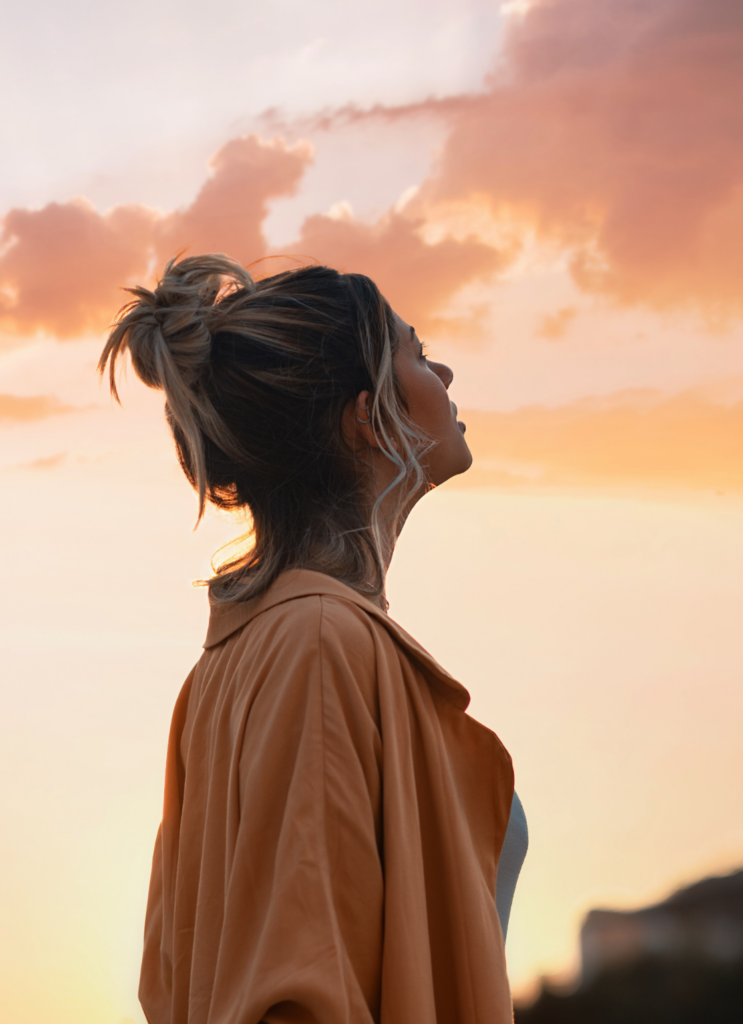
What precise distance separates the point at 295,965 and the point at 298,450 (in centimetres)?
97

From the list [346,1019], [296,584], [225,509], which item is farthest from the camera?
[225,509]

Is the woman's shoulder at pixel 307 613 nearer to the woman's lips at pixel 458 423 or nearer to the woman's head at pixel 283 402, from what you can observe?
the woman's head at pixel 283 402

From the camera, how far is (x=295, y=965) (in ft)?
3.80

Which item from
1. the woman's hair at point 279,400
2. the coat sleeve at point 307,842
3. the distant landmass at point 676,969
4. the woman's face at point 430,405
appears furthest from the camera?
the distant landmass at point 676,969

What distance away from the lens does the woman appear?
1.23 meters

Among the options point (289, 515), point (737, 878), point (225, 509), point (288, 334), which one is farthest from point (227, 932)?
point (737, 878)

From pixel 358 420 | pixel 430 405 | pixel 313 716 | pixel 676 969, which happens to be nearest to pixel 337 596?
pixel 313 716

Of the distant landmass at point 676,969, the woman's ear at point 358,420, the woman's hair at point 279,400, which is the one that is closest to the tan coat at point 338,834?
the woman's hair at point 279,400

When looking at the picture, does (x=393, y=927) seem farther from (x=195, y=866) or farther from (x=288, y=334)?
(x=288, y=334)

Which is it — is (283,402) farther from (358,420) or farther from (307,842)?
(307,842)

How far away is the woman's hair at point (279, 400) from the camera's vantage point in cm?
170

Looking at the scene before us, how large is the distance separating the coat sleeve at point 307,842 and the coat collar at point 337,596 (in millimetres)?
78

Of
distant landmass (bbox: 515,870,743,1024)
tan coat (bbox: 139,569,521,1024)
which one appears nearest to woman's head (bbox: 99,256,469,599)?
tan coat (bbox: 139,569,521,1024)

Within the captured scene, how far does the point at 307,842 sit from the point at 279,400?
90 cm
